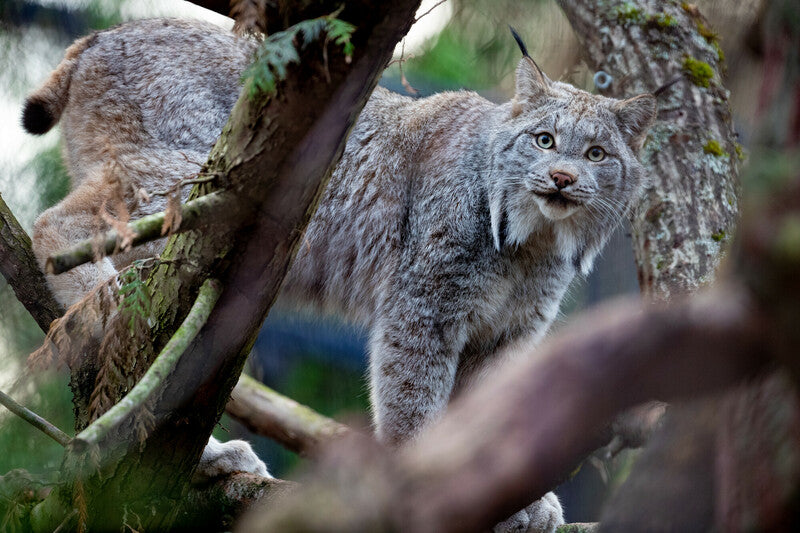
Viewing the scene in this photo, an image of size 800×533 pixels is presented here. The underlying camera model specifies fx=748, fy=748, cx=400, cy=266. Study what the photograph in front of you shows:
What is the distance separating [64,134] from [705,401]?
10.6ft

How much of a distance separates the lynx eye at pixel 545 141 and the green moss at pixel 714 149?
2.98 ft

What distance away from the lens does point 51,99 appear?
343 centimetres

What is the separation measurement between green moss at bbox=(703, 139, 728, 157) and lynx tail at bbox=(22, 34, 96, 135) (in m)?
3.03

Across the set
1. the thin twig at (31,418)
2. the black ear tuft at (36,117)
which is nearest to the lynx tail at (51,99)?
the black ear tuft at (36,117)

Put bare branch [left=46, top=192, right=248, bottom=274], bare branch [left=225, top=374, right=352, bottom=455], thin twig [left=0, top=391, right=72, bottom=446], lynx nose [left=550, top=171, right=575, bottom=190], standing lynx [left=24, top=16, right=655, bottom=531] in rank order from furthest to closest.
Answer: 1. bare branch [left=225, top=374, right=352, bottom=455]
2. standing lynx [left=24, top=16, right=655, bottom=531]
3. lynx nose [left=550, top=171, right=575, bottom=190]
4. thin twig [left=0, top=391, right=72, bottom=446]
5. bare branch [left=46, top=192, right=248, bottom=274]

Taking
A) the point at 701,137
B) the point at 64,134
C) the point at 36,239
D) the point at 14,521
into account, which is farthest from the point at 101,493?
the point at 701,137

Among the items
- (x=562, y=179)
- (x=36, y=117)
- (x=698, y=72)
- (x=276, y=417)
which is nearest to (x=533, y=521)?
(x=562, y=179)

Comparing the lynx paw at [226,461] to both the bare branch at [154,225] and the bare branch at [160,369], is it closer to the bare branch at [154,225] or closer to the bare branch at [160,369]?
the bare branch at [160,369]

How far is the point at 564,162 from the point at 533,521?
4.90 ft

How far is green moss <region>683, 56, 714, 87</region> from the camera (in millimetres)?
3885

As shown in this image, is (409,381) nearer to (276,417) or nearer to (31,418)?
(276,417)

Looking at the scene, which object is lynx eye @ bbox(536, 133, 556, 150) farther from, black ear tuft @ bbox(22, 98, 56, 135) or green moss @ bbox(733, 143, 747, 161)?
black ear tuft @ bbox(22, 98, 56, 135)

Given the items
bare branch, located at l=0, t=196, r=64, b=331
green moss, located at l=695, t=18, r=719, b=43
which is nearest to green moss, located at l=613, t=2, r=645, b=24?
green moss, located at l=695, t=18, r=719, b=43

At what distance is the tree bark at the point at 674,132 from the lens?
11.6ft
